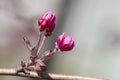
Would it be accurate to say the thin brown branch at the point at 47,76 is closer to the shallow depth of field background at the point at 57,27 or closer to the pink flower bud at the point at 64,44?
the pink flower bud at the point at 64,44

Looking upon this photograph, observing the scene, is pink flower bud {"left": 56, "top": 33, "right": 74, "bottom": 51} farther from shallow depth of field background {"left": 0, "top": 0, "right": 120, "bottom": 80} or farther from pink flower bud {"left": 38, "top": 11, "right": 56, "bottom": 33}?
shallow depth of field background {"left": 0, "top": 0, "right": 120, "bottom": 80}

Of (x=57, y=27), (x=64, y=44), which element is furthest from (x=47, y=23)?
(x=57, y=27)

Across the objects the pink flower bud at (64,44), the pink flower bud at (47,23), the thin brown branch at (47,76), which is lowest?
the thin brown branch at (47,76)

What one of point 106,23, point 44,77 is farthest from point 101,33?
point 44,77

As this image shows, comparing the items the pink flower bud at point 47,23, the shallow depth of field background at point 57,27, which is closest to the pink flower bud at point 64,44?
the pink flower bud at point 47,23

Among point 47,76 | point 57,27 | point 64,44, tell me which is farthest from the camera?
point 57,27

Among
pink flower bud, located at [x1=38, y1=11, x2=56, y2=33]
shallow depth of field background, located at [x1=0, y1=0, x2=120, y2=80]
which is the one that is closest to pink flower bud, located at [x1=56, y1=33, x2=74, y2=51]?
pink flower bud, located at [x1=38, y1=11, x2=56, y2=33]

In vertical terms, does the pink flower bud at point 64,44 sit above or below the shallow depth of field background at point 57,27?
below

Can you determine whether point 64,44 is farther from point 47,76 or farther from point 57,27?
point 57,27

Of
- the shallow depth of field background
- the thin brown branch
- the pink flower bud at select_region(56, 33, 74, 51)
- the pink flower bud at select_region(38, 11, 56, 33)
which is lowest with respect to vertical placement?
the thin brown branch

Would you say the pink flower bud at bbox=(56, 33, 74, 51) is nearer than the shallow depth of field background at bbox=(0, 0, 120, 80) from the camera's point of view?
Yes

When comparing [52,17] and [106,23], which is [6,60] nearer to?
[106,23]
